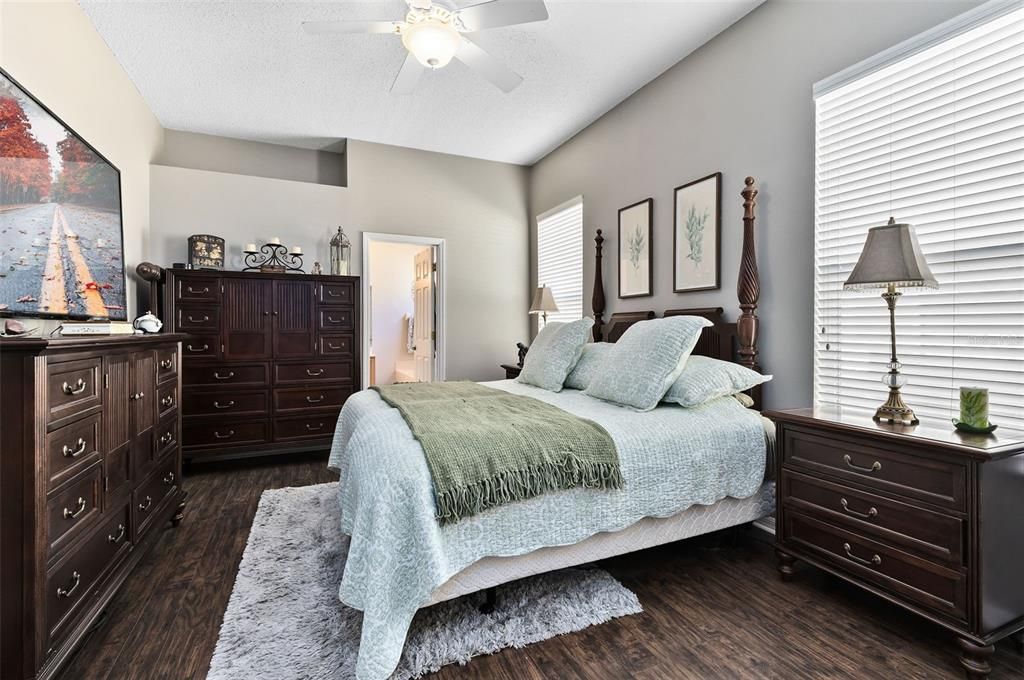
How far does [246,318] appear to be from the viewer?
3.84 meters

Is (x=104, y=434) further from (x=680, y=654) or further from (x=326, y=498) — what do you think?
(x=680, y=654)

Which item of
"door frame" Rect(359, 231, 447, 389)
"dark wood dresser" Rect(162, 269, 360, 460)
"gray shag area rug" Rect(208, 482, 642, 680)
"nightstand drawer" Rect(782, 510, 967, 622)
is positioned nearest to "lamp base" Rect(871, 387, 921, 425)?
"nightstand drawer" Rect(782, 510, 967, 622)

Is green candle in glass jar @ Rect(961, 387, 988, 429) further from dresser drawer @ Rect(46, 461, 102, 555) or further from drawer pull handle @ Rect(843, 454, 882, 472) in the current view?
dresser drawer @ Rect(46, 461, 102, 555)

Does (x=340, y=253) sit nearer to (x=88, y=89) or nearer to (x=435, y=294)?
(x=435, y=294)

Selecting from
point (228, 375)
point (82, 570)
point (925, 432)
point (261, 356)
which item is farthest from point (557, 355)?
point (228, 375)

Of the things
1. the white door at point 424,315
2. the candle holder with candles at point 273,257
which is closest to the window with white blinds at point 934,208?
the white door at point 424,315

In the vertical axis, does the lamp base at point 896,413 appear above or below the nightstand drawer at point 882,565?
above

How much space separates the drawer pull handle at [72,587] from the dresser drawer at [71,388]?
20.0 inches

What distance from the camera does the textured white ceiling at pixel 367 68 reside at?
105 inches

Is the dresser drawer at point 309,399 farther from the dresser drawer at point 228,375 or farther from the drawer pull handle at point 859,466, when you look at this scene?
the drawer pull handle at point 859,466

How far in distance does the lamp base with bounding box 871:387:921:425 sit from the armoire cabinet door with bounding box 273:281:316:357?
3883mm

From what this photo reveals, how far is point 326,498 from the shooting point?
3.03m

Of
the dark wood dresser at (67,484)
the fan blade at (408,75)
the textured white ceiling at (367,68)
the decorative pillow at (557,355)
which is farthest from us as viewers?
the decorative pillow at (557,355)

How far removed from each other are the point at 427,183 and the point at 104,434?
12.4 ft
